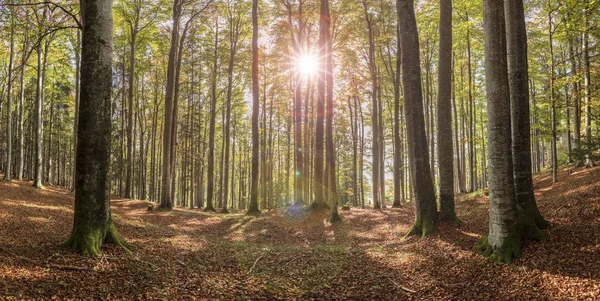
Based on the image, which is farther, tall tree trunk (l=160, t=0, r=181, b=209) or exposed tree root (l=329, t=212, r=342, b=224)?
tall tree trunk (l=160, t=0, r=181, b=209)

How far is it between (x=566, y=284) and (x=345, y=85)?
21.7 metres

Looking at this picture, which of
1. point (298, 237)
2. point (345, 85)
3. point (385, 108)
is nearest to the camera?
point (298, 237)

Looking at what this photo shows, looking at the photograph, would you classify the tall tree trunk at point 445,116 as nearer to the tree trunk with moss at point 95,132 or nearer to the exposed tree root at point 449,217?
the exposed tree root at point 449,217

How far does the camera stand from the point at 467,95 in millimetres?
22172

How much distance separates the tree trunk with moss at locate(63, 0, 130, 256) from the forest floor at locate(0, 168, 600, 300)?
0.55 m

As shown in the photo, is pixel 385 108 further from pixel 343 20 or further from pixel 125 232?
pixel 125 232

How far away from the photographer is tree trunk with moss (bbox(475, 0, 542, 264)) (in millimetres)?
A: 6137

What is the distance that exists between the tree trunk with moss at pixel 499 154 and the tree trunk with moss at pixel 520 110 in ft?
3.26

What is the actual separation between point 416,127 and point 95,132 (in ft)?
28.4

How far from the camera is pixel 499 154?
627 cm

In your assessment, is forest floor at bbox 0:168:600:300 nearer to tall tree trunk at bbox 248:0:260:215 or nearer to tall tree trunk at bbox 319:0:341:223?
tall tree trunk at bbox 319:0:341:223

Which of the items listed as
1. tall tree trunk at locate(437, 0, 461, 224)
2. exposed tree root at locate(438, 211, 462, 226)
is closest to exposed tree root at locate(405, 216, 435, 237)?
exposed tree root at locate(438, 211, 462, 226)

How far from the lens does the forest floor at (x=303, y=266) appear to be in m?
4.61

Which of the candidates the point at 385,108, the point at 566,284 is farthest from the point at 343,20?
the point at 566,284
